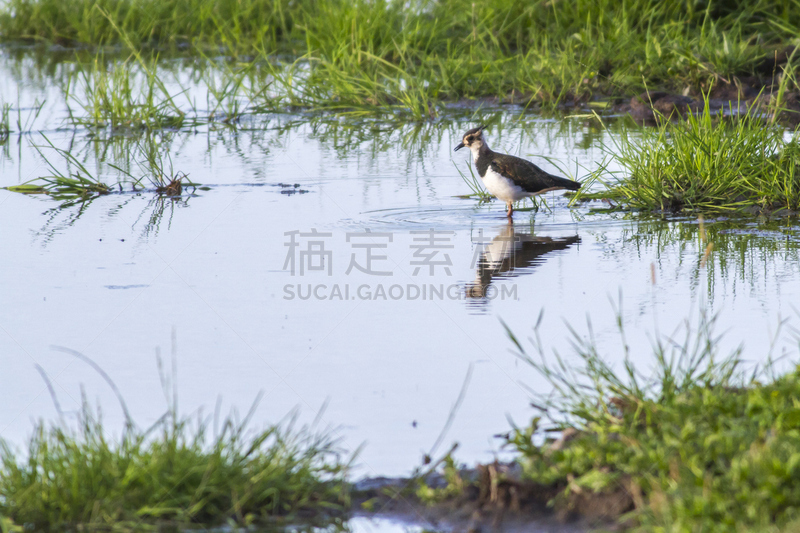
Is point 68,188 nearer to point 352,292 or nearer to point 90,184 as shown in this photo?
point 90,184

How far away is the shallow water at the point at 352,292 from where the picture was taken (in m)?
4.29

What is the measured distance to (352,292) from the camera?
577cm

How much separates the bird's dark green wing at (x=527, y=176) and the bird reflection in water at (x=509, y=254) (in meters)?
0.32

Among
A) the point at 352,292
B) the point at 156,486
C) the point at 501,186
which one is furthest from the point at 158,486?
the point at 501,186

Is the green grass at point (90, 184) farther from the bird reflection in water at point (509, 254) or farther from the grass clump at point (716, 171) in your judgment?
the grass clump at point (716, 171)

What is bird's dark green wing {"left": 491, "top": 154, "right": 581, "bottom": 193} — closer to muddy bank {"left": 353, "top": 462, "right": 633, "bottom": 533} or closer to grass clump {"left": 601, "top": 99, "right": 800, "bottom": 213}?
grass clump {"left": 601, "top": 99, "right": 800, "bottom": 213}

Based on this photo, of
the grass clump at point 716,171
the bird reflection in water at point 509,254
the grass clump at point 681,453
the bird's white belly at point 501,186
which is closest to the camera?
the grass clump at point 681,453

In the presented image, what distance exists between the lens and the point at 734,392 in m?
3.75

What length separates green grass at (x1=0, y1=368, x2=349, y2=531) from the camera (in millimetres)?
3227

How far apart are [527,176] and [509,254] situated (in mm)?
1112

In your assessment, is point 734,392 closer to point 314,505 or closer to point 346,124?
point 314,505

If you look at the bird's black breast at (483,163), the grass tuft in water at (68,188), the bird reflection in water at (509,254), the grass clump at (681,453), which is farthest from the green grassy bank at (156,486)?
the grass tuft in water at (68,188)

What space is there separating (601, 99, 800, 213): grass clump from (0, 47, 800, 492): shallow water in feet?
0.93

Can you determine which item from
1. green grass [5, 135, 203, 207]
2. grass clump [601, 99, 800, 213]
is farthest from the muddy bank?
green grass [5, 135, 203, 207]
